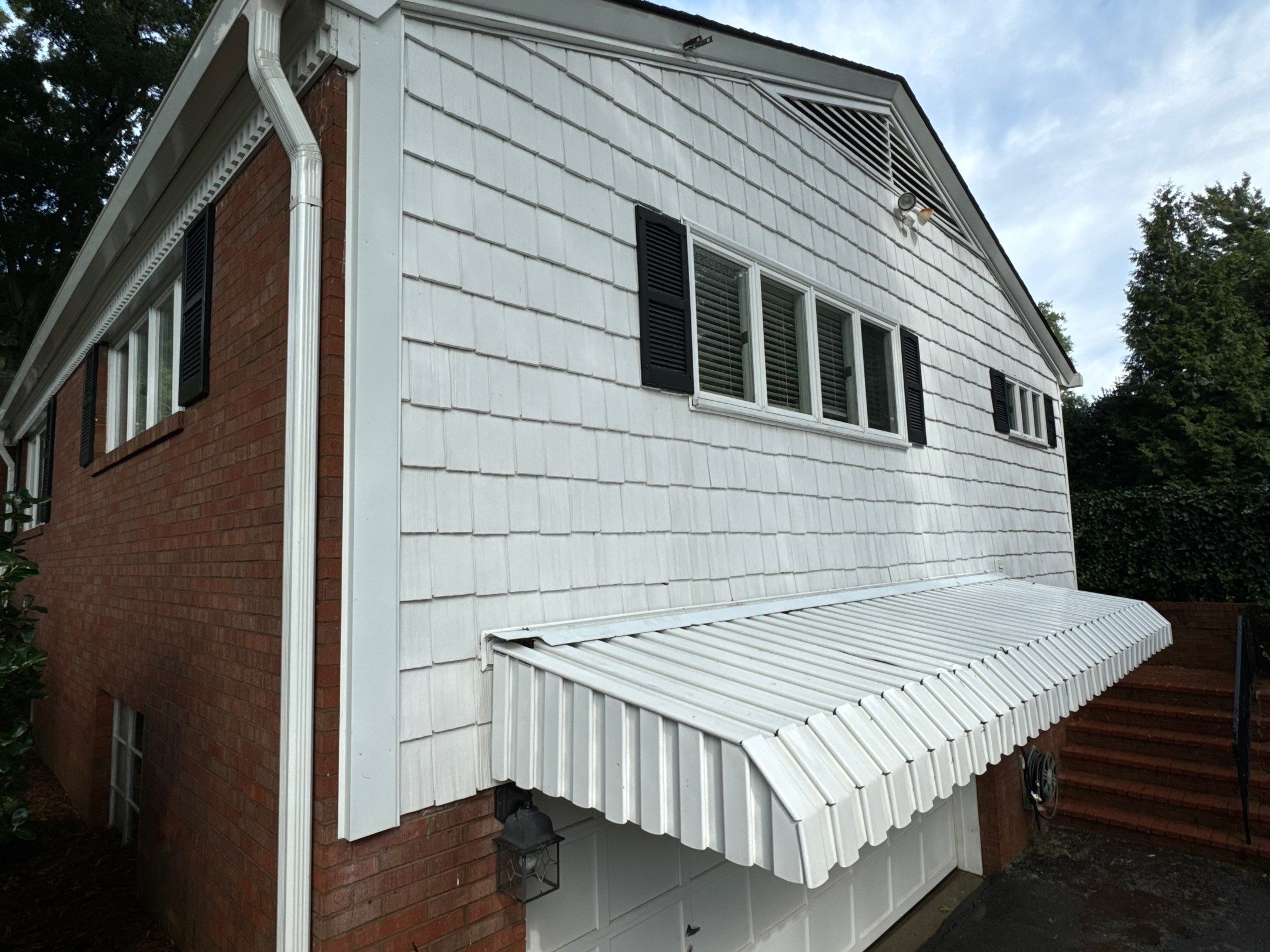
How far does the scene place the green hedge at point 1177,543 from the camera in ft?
35.3

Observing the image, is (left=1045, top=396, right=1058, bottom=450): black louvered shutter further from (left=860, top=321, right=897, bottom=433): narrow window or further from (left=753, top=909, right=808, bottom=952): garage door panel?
(left=753, top=909, right=808, bottom=952): garage door panel

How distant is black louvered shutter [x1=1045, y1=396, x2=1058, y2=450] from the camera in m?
10.5

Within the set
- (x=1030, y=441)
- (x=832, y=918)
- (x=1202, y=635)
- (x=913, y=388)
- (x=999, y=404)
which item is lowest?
(x=832, y=918)

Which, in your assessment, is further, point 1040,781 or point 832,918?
point 1040,781

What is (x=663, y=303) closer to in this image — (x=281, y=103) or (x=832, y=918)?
(x=281, y=103)

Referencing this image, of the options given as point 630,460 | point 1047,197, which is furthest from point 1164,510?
point 1047,197

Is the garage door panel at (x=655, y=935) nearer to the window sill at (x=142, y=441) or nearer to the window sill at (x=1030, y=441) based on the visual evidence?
the window sill at (x=142, y=441)

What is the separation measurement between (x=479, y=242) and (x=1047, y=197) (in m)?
25.7

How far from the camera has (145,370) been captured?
602cm

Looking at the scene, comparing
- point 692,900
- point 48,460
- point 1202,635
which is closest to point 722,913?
point 692,900

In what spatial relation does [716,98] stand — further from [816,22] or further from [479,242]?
[816,22]

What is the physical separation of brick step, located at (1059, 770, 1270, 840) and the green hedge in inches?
176

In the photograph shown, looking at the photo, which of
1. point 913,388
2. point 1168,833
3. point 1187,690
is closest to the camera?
point 913,388

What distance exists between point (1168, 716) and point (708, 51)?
342 inches
